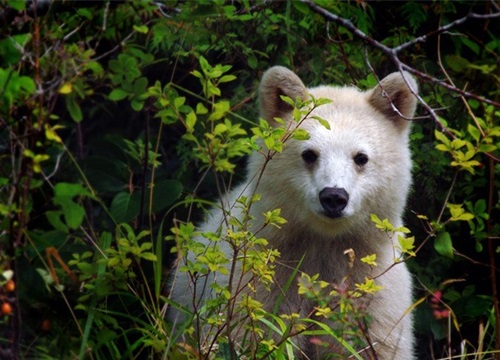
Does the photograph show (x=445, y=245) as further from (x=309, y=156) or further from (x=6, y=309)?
(x=6, y=309)


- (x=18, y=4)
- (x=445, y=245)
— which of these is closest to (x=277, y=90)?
(x=445, y=245)

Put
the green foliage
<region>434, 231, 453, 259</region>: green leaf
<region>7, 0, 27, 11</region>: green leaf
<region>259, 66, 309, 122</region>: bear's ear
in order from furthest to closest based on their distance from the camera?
1. <region>259, 66, 309, 122</region>: bear's ear
2. <region>434, 231, 453, 259</region>: green leaf
3. <region>7, 0, 27, 11</region>: green leaf
4. the green foliage

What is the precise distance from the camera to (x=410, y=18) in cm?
621

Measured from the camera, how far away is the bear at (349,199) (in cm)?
493

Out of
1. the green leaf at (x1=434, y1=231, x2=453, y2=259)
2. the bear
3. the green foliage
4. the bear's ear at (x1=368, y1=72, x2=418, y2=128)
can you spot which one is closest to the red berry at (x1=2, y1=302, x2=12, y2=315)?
the green foliage

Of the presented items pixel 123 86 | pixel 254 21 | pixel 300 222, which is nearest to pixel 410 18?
pixel 254 21

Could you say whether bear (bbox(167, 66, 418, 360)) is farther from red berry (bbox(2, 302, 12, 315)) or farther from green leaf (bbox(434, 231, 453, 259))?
red berry (bbox(2, 302, 12, 315))

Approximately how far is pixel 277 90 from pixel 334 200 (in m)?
0.91

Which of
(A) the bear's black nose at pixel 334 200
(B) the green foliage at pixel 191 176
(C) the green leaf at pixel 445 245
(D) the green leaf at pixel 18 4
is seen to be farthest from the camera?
(C) the green leaf at pixel 445 245

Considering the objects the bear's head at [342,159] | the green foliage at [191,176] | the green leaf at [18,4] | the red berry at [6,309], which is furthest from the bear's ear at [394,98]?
the red berry at [6,309]

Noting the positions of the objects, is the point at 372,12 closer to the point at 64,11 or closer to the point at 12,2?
the point at 64,11

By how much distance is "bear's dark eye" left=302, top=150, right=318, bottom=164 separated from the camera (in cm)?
500

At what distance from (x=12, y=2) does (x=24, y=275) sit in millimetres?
1470

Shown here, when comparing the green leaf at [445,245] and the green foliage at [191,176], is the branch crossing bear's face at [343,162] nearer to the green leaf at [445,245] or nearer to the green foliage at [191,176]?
the green foliage at [191,176]
